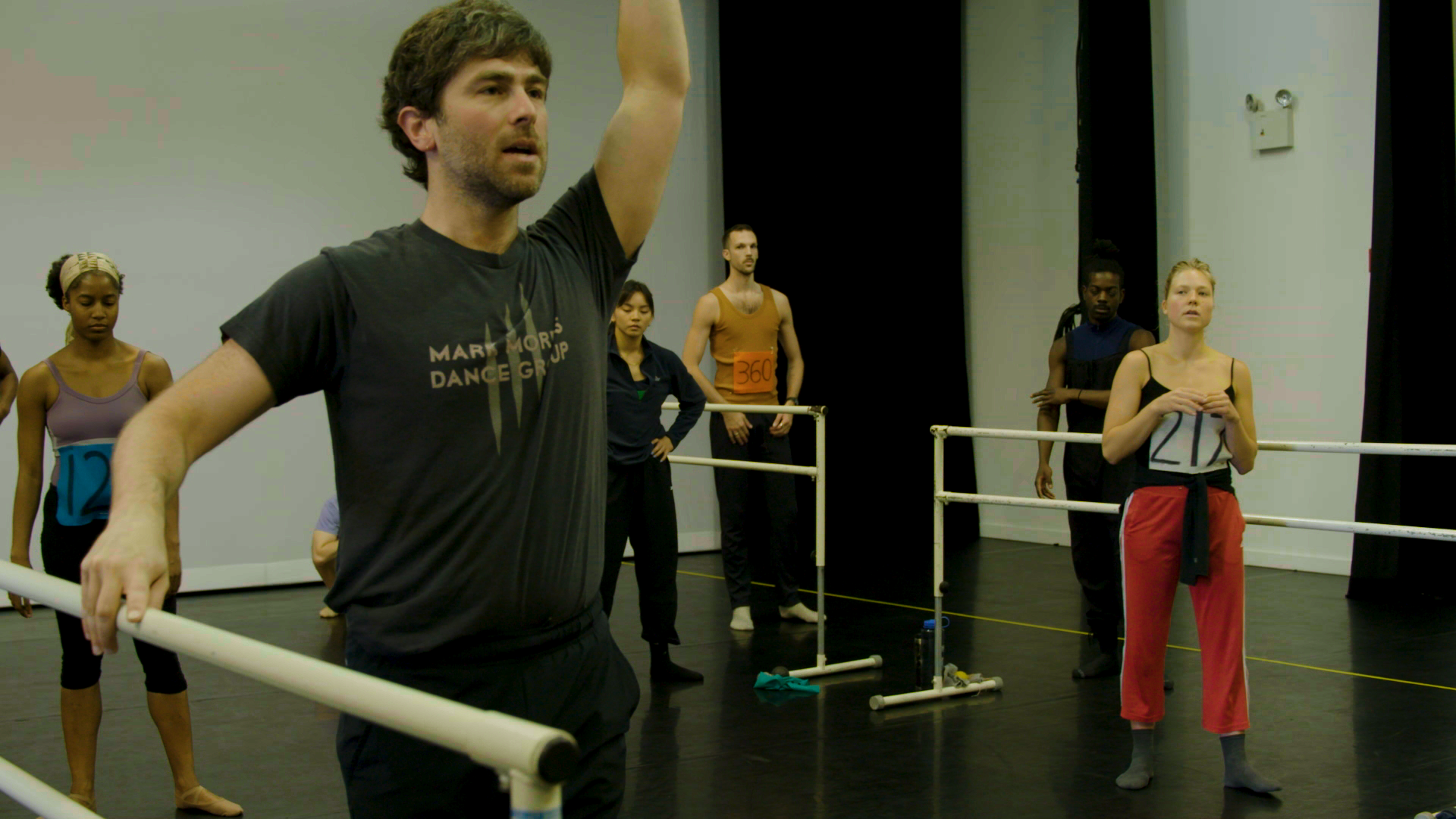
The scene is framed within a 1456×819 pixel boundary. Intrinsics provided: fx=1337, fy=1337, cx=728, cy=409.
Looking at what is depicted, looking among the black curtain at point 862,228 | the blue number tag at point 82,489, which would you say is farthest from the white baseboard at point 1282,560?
the blue number tag at point 82,489

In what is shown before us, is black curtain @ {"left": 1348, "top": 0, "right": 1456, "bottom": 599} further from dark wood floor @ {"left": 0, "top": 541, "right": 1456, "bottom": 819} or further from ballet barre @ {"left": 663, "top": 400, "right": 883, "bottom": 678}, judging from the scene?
ballet barre @ {"left": 663, "top": 400, "right": 883, "bottom": 678}

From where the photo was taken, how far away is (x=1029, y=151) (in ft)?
25.5

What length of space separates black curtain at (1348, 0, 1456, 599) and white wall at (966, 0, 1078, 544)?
1.95 metres

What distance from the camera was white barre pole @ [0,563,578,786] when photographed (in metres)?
Answer: 0.83

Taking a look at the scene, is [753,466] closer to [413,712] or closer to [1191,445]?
[1191,445]

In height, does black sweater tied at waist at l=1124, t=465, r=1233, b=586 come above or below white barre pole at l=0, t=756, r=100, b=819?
below

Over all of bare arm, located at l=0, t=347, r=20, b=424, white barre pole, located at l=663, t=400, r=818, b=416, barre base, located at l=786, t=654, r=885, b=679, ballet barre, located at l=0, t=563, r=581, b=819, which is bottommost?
barre base, located at l=786, t=654, r=885, b=679

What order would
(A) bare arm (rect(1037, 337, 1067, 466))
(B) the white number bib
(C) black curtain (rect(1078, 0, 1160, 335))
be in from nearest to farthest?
(B) the white number bib, (A) bare arm (rect(1037, 337, 1067, 466)), (C) black curtain (rect(1078, 0, 1160, 335))

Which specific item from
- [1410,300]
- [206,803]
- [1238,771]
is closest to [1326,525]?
[1238,771]

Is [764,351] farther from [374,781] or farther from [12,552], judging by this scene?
[374,781]

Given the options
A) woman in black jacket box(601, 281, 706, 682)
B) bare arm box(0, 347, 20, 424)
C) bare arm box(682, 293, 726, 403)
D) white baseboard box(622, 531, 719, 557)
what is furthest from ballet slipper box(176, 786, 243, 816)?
white baseboard box(622, 531, 719, 557)

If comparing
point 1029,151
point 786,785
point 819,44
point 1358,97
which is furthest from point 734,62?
point 786,785

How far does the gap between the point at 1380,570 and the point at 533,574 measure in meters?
5.48

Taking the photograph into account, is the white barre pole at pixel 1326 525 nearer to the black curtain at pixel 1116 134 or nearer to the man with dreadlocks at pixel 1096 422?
the man with dreadlocks at pixel 1096 422
